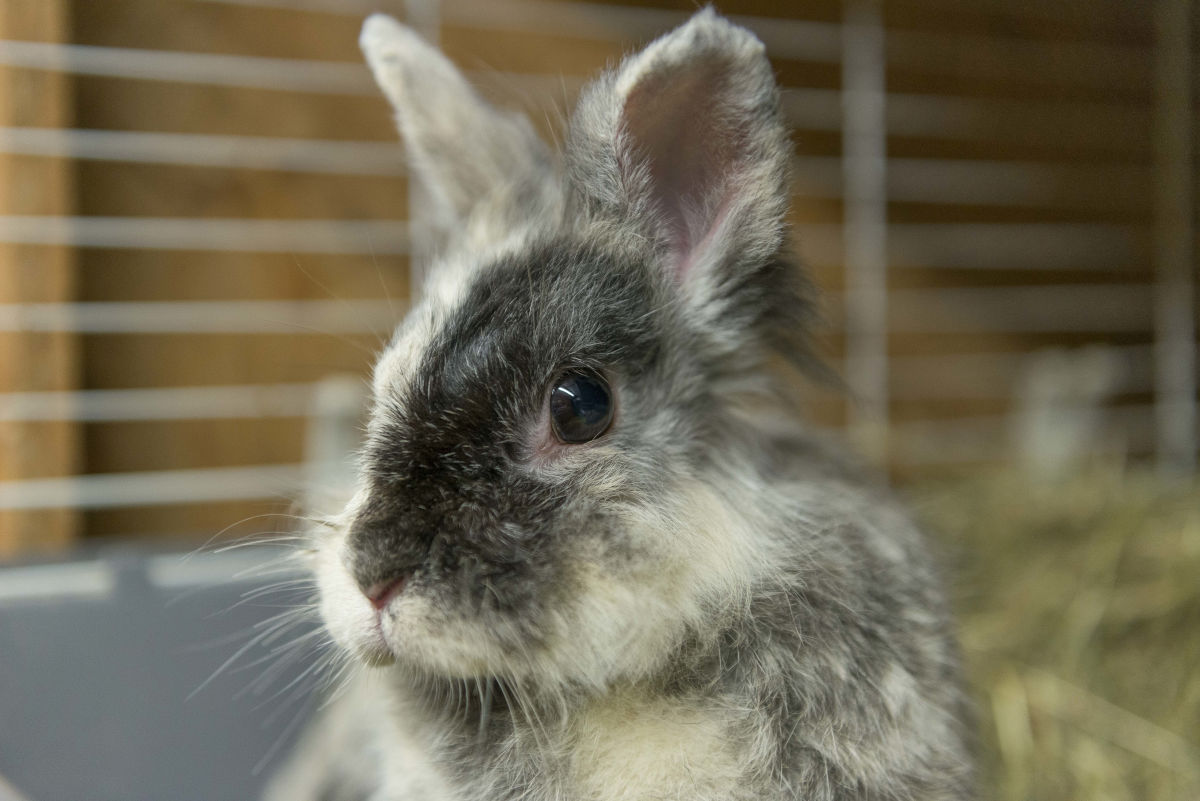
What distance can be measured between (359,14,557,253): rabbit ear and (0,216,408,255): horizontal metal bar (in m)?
0.54

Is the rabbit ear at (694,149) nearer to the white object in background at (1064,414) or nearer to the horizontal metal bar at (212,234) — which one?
the horizontal metal bar at (212,234)

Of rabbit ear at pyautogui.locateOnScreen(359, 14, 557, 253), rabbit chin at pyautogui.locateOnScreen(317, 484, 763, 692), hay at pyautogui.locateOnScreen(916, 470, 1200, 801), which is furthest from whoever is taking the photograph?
hay at pyautogui.locateOnScreen(916, 470, 1200, 801)

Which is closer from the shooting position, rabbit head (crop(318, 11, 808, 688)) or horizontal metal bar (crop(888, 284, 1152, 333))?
rabbit head (crop(318, 11, 808, 688))

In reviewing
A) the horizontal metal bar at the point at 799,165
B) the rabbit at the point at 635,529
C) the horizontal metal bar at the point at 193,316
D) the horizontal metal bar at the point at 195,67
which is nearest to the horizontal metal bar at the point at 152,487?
the horizontal metal bar at the point at 193,316

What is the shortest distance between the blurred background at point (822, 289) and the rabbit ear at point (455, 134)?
7 centimetres

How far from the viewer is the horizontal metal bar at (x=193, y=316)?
145cm

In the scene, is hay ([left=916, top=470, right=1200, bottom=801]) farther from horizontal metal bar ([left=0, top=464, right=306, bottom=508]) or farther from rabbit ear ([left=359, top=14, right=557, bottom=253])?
horizontal metal bar ([left=0, top=464, right=306, bottom=508])

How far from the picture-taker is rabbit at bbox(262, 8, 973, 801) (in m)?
0.74

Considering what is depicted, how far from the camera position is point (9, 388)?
55.7 inches

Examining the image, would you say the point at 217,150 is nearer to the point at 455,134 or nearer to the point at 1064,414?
the point at 455,134

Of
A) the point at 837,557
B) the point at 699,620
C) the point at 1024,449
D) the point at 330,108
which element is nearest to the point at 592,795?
the point at 699,620

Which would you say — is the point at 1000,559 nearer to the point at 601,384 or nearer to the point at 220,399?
the point at 601,384

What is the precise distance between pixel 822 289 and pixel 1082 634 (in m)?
0.78

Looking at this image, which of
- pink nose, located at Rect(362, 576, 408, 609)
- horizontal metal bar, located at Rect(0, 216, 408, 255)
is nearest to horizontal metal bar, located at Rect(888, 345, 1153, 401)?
horizontal metal bar, located at Rect(0, 216, 408, 255)
